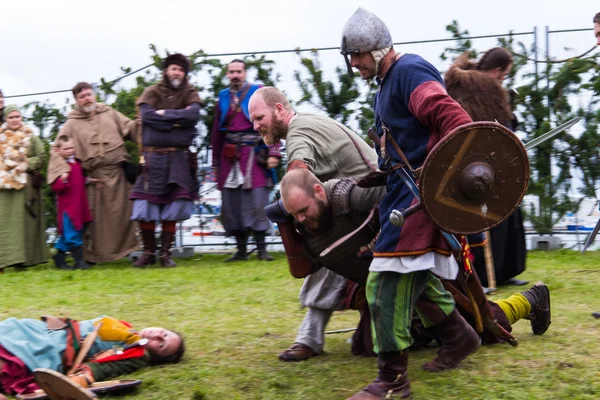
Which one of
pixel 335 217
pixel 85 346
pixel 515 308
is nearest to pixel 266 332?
pixel 85 346

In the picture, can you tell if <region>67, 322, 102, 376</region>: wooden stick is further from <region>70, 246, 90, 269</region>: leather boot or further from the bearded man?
Answer: the bearded man

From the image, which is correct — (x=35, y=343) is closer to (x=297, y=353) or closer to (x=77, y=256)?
(x=297, y=353)

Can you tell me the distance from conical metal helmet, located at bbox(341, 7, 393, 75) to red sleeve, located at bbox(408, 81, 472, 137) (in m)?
0.32

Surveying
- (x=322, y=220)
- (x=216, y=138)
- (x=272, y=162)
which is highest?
(x=216, y=138)

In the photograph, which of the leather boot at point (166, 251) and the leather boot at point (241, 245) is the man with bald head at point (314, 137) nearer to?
the leather boot at point (166, 251)

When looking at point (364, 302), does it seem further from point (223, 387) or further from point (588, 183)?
point (588, 183)

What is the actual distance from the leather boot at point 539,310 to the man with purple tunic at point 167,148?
15.0 feet

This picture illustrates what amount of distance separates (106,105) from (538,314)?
5.77m

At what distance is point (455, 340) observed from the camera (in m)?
4.42

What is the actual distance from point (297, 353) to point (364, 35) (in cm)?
175

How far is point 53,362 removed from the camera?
4.62 m

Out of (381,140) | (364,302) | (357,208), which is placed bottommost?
(364,302)

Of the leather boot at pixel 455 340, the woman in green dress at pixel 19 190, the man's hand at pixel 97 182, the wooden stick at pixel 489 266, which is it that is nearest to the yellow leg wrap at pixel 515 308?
the leather boot at pixel 455 340

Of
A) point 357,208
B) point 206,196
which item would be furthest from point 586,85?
point 357,208
